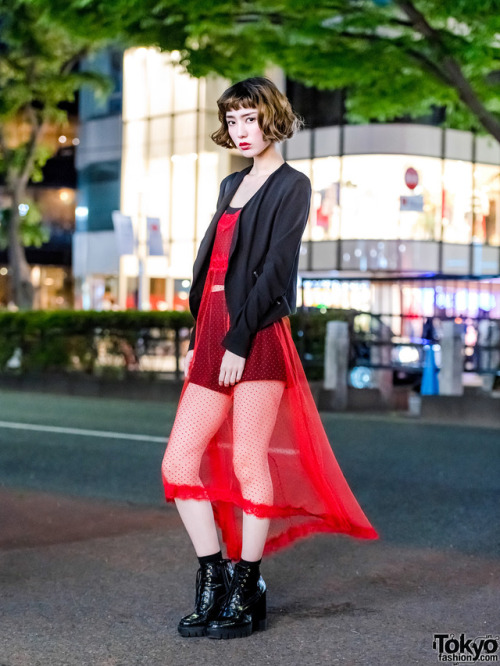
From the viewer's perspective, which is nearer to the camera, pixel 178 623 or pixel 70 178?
pixel 178 623

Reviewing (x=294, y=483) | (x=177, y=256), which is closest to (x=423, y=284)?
(x=294, y=483)

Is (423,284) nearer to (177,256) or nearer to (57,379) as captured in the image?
(57,379)

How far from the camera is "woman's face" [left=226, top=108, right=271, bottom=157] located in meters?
3.61

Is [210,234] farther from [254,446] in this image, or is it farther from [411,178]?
[411,178]

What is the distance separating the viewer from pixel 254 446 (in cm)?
356

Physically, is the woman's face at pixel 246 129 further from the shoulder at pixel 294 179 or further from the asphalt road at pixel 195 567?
the asphalt road at pixel 195 567

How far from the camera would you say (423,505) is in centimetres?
647

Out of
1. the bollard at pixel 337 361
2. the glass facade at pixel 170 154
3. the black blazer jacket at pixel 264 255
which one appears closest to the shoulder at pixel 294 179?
the black blazer jacket at pixel 264 255

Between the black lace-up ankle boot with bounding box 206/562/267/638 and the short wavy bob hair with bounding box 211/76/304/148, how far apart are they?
150 centimetres

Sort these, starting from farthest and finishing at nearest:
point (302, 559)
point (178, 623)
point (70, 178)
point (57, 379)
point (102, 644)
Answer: point (70, 178) < point (57, 379) < point (302, 559) < point (178, 623) < point (102, 644)

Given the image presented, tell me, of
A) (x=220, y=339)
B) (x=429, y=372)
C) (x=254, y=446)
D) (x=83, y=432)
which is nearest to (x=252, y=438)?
(x=254, y=446)

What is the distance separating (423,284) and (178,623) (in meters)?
11.2

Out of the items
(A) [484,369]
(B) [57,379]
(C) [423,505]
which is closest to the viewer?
(C) [423,505]

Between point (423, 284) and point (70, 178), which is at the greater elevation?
point (70, 178)
